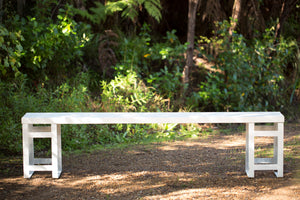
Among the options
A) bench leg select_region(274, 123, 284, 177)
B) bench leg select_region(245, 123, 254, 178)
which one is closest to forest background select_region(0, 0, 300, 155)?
bench leg select_region(245, 123, 254, 178)

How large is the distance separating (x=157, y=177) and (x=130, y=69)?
112 inches

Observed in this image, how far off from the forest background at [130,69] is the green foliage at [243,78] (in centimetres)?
2

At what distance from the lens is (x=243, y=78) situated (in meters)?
6.28

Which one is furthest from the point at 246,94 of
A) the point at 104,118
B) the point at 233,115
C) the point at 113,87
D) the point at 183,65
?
the point at 104,118

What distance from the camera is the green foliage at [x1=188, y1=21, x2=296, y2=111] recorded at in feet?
20.1

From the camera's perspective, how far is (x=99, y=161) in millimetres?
4168

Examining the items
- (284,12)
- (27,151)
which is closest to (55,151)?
(27,151)

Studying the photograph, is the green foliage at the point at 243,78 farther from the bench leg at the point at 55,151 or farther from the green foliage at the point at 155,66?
the bench leg at the point at 55,151

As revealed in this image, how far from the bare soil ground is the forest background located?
723mm

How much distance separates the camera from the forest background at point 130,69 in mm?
5242

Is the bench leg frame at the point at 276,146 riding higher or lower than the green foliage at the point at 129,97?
lower

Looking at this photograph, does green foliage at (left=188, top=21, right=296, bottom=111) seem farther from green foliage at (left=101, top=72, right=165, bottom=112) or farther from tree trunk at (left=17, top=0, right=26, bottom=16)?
tree trunk at (left=17, top=0, right=26, bottom=16)

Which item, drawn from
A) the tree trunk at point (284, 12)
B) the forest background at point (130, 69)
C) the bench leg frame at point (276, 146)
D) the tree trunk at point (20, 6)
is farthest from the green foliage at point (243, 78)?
the tree trunk at point (20, 6)

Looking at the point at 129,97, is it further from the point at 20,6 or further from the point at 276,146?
the point at 276,146
